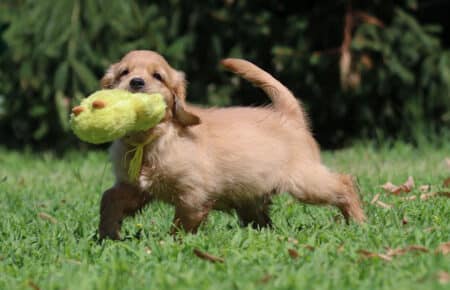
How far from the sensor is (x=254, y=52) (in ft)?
28.9

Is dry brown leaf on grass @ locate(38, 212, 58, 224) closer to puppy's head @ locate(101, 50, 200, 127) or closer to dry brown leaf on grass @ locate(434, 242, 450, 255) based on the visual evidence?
puppy's head @ locate(101, 50, 200, 127)

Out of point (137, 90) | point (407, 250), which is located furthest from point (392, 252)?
point (137, 90)

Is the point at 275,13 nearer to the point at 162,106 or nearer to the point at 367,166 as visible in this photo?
the point at 367,166

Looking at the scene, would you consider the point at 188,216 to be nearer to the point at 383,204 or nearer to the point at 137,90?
the point at 137,90

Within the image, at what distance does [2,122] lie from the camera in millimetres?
9648

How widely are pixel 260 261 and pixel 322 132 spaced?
6358 mm

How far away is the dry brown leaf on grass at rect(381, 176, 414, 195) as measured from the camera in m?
5.09

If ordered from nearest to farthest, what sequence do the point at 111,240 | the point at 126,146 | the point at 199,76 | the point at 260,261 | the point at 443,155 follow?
the point at 260,261
the point at 111,240
the point at 126,146
the point at 443,155
the point at 199,76

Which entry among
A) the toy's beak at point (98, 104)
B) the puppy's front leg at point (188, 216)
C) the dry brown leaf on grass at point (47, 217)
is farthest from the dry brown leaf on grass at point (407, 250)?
the dry brown leaf on grass at point (47, 217)

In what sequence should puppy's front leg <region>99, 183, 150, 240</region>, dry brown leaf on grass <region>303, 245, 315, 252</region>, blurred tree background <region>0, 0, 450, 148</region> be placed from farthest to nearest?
blurred tree background <region>0, 0, 450, 148</region> < puppy's front leg <region>99, 183, 150, 240</region> < dry brown leaf on grass <region>303, 245, 315, 252</region>

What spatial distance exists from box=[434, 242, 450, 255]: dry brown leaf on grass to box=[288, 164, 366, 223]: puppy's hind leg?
39.4 inches

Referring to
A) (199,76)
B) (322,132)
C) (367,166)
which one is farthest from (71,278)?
(322,132)

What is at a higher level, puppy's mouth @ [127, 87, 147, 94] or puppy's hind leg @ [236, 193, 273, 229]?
puppy's mouth @ [127, 87, 147, 94]

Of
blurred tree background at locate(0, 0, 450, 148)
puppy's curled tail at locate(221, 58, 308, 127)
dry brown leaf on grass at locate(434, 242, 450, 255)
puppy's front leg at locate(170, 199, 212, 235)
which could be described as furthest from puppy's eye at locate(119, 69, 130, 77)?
blurred tree background at locate(0, 0, 450, 148)
